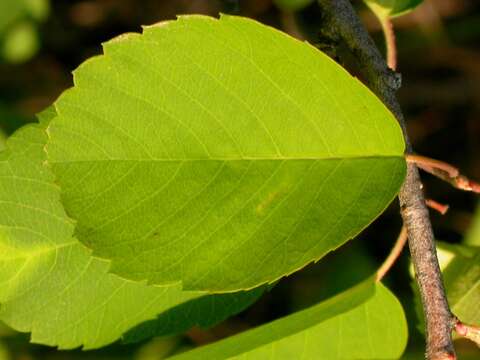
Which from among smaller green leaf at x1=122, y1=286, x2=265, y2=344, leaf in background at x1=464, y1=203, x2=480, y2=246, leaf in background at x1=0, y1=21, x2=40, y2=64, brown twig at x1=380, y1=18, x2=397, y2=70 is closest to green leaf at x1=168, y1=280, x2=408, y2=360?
smaller green leaf at x1=122, y1=286, x2=265, y2=344

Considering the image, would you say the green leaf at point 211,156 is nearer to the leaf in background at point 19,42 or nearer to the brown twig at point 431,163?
the brown twig at point 431,163

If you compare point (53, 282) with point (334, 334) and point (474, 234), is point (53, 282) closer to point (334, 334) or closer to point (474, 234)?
point (334, 334)

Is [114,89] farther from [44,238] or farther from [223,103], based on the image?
[44,238]

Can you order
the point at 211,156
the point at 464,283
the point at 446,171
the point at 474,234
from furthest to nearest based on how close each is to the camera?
the point at 474,234
the point at 464,283
the point at 446,171
the point at 211,156

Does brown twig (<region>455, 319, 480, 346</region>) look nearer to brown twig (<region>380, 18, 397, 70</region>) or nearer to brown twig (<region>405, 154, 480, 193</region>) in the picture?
brown twig (<region>405, 154, 480, 193</region>)

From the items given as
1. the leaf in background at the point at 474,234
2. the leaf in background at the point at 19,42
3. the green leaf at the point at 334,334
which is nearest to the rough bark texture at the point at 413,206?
the green leaf at the point at 334,334

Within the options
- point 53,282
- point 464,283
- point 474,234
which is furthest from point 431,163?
point 474,234

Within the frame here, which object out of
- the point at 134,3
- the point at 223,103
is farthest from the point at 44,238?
the point at 134,3
